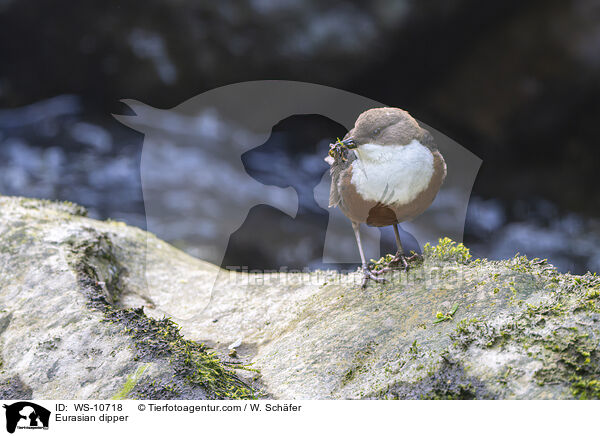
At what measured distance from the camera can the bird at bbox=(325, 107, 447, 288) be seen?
2.38 metres

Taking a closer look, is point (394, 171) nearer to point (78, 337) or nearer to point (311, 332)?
point (311, 332)

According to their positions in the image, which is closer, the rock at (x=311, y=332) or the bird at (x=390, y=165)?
the rock at (x=311, y=332)

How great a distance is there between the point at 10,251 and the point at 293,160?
2411 mm

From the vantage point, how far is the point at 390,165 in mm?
2375

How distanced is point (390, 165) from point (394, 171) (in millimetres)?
45

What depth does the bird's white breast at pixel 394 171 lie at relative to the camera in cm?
236

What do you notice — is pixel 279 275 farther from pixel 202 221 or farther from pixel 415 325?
pixel 415 325

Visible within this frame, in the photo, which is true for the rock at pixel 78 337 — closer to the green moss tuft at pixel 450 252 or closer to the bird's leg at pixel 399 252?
the bird's leg at pixel 399 252

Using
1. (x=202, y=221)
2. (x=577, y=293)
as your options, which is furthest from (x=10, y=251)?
(x=577, y=293)

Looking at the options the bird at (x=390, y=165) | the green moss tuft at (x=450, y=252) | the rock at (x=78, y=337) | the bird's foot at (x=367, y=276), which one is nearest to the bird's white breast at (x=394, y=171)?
the bird at (x=390, y=165)

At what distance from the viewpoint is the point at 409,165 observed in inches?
92.9

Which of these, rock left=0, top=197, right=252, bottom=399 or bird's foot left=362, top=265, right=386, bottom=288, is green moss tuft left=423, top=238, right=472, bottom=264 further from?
rock left=0, top=197, right=252, bottom=399
